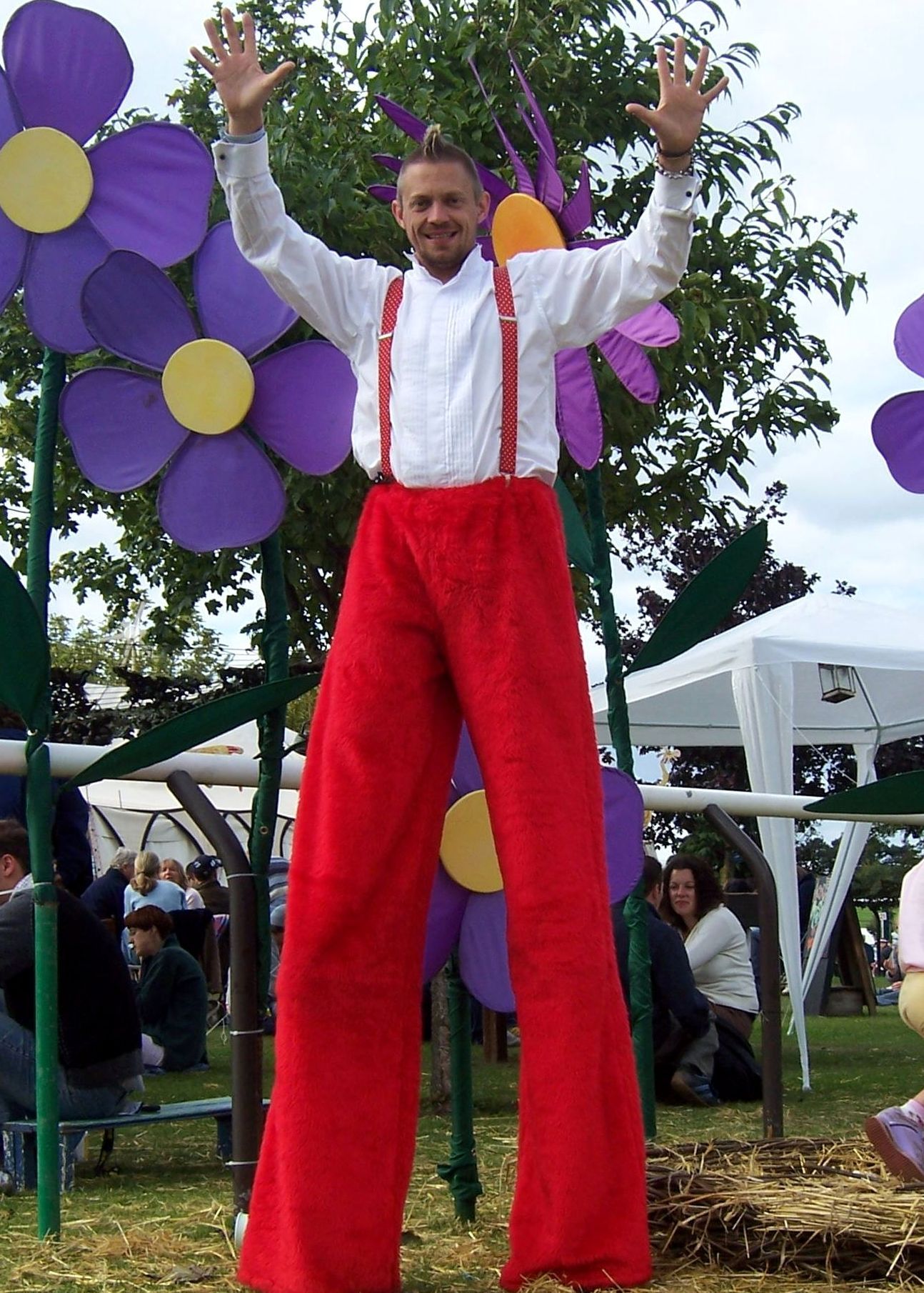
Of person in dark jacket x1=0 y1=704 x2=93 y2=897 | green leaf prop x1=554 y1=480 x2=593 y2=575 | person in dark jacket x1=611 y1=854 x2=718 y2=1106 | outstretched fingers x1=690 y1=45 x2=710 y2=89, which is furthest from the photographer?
person in dark jacket x1=611 y1=854 x2=718 y2=1106

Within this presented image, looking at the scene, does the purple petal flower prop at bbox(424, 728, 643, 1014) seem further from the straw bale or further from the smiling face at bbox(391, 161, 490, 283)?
the smiling face at bbox(391, 161, 490, 283)

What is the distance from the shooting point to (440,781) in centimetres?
227

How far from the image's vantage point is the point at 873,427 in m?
2.94

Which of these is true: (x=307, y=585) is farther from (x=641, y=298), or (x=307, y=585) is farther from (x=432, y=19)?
(x=641, y=298)

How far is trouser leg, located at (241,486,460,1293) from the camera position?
209 cm

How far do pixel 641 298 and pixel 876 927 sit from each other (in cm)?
1773

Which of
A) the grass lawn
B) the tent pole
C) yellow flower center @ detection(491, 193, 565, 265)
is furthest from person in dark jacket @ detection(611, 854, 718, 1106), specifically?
yellow flower center @ detection(491, 193, 565, 265)

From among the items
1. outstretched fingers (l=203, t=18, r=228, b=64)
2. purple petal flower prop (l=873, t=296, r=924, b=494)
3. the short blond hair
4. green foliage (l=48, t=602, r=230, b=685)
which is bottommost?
purple petal flower prop (l=873, t=296, r=924, b=494)

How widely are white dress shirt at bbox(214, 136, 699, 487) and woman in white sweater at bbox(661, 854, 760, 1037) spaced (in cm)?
450

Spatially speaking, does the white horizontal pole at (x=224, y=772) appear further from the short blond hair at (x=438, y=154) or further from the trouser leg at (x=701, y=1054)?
the trouser leg at (x=701, y=1054)

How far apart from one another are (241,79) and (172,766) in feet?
3.92

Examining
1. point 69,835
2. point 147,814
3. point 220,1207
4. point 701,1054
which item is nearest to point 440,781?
point 220,1207

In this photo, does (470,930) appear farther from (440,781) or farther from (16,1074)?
(16,1074)

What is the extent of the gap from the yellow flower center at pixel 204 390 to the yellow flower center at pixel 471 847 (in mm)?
811
